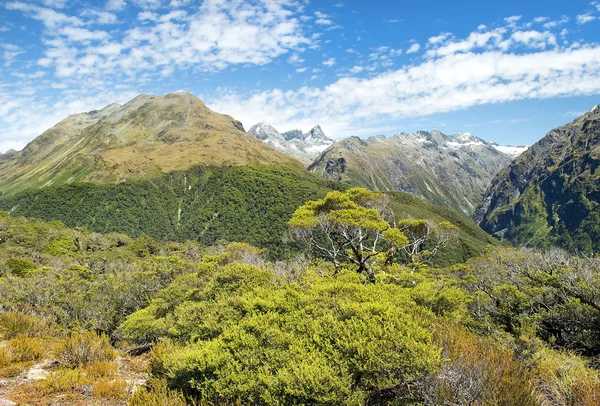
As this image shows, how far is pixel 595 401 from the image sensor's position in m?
8.12

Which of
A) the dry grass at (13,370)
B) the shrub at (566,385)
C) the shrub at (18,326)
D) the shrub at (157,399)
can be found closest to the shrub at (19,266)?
the shrub at (18,326)

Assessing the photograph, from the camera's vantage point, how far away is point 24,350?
1338 centimetres

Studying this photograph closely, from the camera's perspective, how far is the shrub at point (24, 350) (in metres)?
13.1

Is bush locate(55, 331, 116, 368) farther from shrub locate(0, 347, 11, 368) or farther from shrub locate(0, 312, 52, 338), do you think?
shrub locate(0, 312, 52, 338)

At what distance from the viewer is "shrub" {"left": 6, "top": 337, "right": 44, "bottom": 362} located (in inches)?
516

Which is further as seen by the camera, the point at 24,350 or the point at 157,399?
the point at 24,350

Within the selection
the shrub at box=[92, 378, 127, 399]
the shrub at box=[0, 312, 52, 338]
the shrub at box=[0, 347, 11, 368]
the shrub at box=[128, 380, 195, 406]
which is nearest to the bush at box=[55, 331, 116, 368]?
the shrub at box=[0, 347, 11, 368]

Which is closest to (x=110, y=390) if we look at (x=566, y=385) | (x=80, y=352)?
(x=80, y=352)

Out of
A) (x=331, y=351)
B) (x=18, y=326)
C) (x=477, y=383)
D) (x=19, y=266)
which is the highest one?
(x=331, y=351)

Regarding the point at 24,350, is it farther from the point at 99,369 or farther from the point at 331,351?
the point at 331,351

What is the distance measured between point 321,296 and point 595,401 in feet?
27.5

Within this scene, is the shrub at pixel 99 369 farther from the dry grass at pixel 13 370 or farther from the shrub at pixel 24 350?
the shrub at pixel 24 350

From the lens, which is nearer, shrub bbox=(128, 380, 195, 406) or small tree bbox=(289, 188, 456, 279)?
shrub bbox=(128, 380, 195, 406)

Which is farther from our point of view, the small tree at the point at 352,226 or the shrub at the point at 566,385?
the small tree at the point at 352,226
